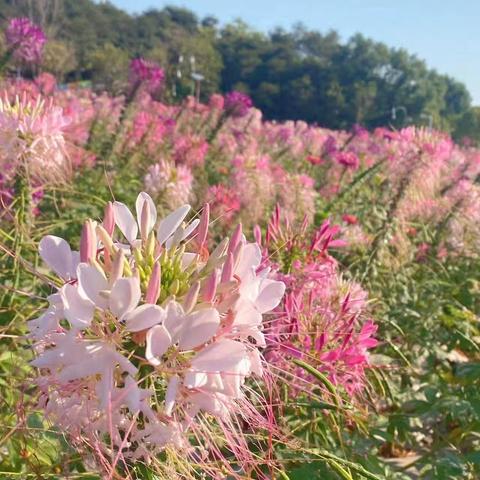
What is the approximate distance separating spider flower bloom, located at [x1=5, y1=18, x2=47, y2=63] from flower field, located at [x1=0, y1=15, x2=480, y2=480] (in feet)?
0.71

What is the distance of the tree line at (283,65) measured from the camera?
91.2ft

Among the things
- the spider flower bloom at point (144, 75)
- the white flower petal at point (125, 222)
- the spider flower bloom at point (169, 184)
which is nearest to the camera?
the white flower petal at point (125, 222)

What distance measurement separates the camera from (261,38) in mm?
44500

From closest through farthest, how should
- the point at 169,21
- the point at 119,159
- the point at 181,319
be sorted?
the point at 181,319 → the point at 119,159 → the point at 169,21

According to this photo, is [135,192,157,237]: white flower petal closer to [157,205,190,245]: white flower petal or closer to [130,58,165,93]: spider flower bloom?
[157,205,190,245]: white flower petal

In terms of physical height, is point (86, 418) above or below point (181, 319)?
below

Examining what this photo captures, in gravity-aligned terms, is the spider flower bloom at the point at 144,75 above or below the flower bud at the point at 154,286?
below

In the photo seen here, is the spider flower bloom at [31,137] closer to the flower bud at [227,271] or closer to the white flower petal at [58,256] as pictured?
the white flower petal at [58,256]

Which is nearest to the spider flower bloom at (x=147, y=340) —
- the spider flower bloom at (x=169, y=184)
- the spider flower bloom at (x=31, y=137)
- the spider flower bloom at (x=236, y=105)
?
the spider flower bloom at (x=31, y=137)

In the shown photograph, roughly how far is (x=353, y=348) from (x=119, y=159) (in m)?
3.38

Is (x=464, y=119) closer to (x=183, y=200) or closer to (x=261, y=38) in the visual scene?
(x=261, y=38)

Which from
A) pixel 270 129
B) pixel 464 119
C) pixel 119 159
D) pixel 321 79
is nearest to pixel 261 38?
pixel 321 79

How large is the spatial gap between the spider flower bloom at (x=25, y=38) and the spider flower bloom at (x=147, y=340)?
3742 mm

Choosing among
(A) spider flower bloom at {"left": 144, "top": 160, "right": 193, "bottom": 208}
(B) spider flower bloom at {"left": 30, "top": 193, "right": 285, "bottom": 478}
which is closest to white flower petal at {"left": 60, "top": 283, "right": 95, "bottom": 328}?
(B) spider flower bloom at {"left": 30, "top": 193, "right": 285, "bottom": 478}
